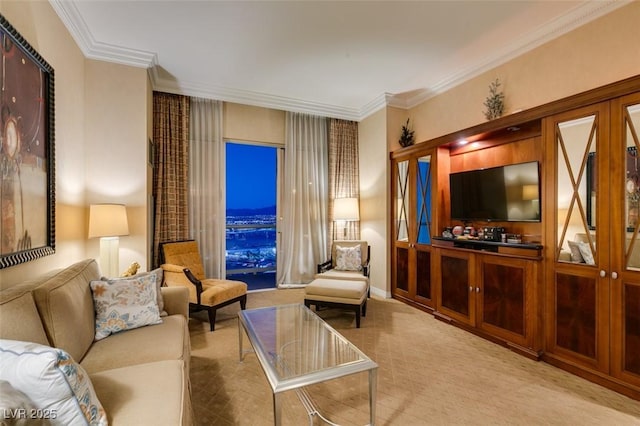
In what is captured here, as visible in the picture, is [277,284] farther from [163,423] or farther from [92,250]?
[163,423]

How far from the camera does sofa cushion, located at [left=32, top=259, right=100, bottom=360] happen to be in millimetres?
1516

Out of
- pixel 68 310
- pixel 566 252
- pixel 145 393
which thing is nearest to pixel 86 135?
pixel 68 310

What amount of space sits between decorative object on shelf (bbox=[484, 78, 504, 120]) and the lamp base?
423cm

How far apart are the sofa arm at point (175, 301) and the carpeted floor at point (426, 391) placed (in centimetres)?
47

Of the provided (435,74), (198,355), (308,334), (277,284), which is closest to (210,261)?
(277,284)

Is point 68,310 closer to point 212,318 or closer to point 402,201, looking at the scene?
point 212,318

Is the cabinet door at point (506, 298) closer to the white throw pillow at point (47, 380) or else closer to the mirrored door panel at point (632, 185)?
the mirrored door panel at point (632, 185)

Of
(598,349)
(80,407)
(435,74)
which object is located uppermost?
(435,74)

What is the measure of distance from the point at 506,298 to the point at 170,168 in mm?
4295

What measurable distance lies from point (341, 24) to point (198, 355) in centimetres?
334

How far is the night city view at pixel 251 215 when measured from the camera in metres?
5.43

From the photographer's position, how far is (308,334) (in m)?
2.23

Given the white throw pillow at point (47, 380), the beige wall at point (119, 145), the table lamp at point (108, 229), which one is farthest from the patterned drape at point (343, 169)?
the white throw pillow at point (47, 380)

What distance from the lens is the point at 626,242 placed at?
2.12 metres
